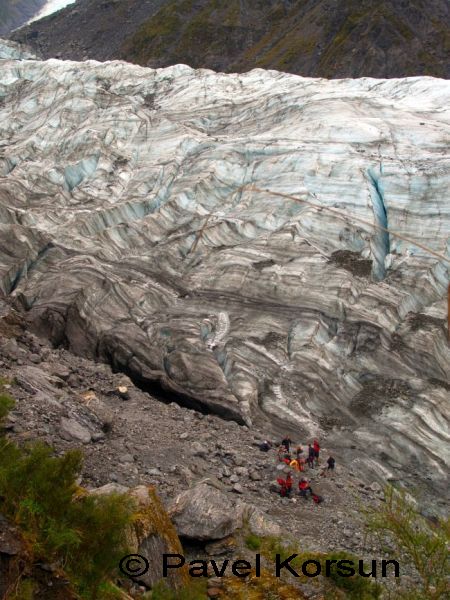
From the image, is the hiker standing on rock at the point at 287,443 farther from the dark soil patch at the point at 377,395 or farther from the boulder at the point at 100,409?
the boulder at the point at 100,409

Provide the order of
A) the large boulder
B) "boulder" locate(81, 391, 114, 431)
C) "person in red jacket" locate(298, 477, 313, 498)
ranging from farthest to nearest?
1. "boulder" locate(81, 391, 114, 431)
2. "person in red jacket" locate(298, 477, 313, 498)
3. the large boulder

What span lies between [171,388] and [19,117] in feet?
95.2

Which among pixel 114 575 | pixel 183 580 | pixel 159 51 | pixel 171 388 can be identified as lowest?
pixel 159 51

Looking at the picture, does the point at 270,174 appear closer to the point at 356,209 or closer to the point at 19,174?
the point at 356,209

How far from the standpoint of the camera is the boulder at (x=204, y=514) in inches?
474

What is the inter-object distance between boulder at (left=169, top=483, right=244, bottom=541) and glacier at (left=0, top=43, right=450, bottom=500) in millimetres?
5898

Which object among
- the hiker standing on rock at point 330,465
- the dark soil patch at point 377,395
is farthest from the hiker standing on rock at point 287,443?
the dark soil patch at point 377,395

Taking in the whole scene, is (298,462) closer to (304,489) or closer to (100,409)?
(304,489)

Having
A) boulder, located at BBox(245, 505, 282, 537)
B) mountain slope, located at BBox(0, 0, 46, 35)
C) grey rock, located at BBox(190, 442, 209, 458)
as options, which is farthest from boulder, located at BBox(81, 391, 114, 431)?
mountain slope, located at BBox(0, 0, 46, 35)

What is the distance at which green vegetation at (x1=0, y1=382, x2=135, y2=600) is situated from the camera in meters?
8.10

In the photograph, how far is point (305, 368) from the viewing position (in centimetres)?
2067

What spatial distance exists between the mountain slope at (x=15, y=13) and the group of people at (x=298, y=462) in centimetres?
18127

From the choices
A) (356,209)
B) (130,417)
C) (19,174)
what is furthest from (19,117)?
(130,417)

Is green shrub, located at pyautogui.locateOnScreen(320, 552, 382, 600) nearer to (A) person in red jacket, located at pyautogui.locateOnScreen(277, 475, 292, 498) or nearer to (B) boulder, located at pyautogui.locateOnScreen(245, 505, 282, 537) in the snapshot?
(B) boulder, located at pyautogui.locateOnScreen(245, 505, 282, 537)
